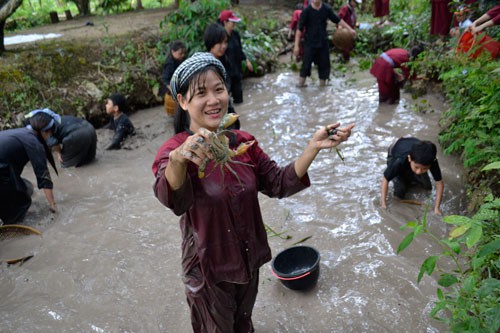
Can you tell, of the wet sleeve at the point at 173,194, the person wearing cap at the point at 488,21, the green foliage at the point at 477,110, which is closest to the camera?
the wet sleeve at the point at 173,194

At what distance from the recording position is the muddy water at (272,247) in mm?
2926

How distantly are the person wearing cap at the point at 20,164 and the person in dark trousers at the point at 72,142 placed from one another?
33.7 inches

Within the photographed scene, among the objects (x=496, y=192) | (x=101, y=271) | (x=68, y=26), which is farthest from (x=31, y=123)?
(x=68, y=26)

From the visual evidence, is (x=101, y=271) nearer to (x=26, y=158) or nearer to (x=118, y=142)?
(x=26, y=158)

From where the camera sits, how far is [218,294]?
6.50 feet

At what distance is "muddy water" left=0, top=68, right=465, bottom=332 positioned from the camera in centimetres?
293

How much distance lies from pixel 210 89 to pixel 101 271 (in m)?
2.53

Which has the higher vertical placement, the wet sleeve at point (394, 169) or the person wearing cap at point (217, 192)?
the person wearing cap at point (217, 192)

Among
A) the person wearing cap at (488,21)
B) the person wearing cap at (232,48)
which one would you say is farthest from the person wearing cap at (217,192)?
the person wearing cap at (232,48)

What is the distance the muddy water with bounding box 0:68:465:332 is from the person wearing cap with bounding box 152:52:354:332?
1.02 meters

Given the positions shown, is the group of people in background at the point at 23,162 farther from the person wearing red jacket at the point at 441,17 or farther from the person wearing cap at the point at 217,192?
the person wearing red jacket at the point at 441,17

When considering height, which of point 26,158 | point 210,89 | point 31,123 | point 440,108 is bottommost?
point 440,108

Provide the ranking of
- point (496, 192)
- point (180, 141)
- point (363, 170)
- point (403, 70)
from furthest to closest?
point (403, 70), point (363, 170), point (496, 192), point (180, 141)

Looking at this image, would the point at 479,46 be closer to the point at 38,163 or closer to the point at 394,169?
the point at 394,169
